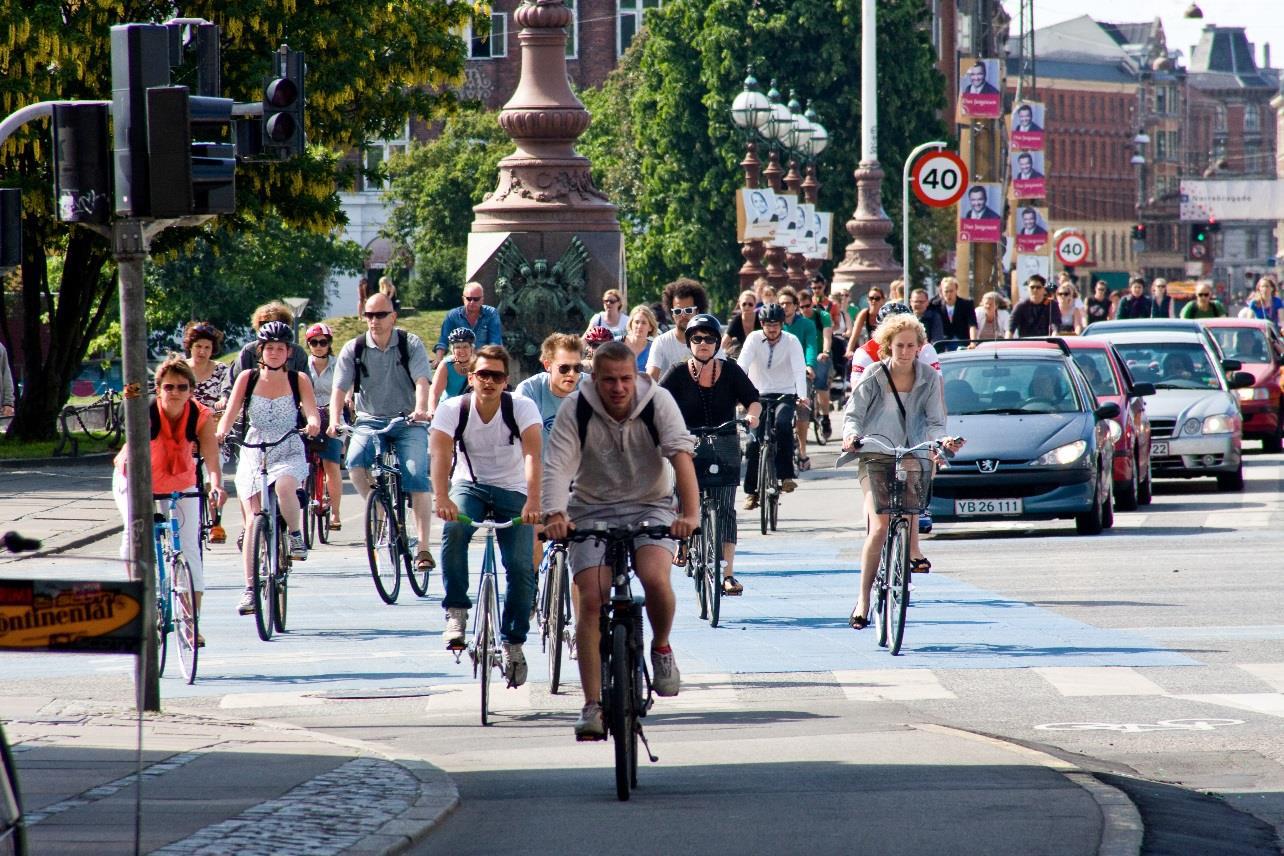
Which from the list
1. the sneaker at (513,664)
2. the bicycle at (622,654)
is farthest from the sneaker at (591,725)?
the sneaker at (513,664)

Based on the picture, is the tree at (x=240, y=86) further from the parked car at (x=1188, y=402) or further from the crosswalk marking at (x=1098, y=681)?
the crosswalk marking at (x=1098, y=681)

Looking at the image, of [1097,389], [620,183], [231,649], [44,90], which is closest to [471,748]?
[231,649]

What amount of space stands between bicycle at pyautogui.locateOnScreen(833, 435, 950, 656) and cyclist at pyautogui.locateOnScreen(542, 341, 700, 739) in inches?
142

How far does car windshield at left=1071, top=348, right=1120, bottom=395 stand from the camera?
72.7 feet

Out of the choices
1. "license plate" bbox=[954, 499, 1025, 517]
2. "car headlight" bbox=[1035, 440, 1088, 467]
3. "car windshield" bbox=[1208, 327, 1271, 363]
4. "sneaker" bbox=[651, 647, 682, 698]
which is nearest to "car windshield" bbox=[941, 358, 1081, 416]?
"car headlight" bbox=[1035, 440, 1088, 467]

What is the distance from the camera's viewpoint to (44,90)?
92.1ft

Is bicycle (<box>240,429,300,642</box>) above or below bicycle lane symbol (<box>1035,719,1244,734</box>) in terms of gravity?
above

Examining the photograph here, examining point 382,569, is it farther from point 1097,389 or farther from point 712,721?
point 1097,389

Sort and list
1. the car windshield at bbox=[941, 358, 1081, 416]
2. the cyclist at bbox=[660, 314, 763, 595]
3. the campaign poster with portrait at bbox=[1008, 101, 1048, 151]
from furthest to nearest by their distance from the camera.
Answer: the campaign poster with portrait at bbox=[1008, 101, 1048, 151], the car windshield at bbox=[941, 358, 1081, 416], the cyclist at bbox=[660, 314, 763, 595]

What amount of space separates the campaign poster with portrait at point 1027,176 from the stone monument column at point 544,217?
29898 millimetres

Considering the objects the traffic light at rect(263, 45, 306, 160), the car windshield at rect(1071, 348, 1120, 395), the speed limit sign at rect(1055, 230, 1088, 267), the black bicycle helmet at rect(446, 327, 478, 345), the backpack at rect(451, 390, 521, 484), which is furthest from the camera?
the speed limit sign at rect(1055, 230, 1088, 267)

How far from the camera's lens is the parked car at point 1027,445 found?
19.0 metres

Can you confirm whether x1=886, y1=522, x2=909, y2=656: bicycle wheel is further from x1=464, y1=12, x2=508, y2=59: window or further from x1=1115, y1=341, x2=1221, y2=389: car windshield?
x1=464, y1=12, x2=508, y2=59: window

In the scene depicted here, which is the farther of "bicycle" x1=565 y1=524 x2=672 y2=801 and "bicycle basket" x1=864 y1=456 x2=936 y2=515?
"bicycle basket" x1=864 y1=456 x2=936 y2=515
